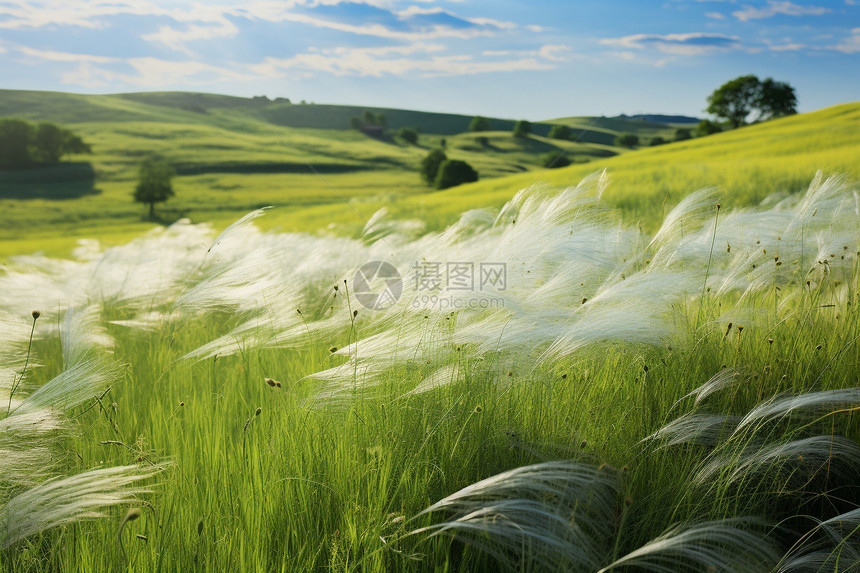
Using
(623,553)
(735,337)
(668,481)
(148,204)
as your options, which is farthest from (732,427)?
(148,204)

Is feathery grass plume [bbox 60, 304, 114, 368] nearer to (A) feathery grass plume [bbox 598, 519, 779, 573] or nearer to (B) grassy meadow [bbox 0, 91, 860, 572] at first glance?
(B) grassy meadow [bbox 0, 91, 860, 572]

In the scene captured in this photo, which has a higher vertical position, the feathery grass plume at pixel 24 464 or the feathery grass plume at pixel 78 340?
the feathery grass plume at pixel 78 340

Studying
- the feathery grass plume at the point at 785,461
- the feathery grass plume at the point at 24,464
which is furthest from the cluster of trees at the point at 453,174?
the feathery grass plume at the point at 24,464

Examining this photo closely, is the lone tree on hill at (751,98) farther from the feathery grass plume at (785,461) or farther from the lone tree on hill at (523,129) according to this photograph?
the feathery grass plume at (785,461)

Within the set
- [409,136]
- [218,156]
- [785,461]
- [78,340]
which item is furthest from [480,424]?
[409,136]

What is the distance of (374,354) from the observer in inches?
61.5

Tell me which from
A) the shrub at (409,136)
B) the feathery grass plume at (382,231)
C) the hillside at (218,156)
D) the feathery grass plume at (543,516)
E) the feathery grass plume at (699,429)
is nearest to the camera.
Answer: the feathery grass plume at (543,516)

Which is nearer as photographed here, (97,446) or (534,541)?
(534,541)

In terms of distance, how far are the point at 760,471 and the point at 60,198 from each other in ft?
190

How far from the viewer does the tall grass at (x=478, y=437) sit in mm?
1300

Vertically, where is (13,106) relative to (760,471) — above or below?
above

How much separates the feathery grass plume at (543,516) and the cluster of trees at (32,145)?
69222 mm

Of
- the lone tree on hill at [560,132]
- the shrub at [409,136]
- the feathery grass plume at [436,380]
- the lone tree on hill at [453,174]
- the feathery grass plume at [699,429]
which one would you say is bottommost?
the feathery grass plume at [699,429]

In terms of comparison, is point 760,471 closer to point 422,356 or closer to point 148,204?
point 422,356
